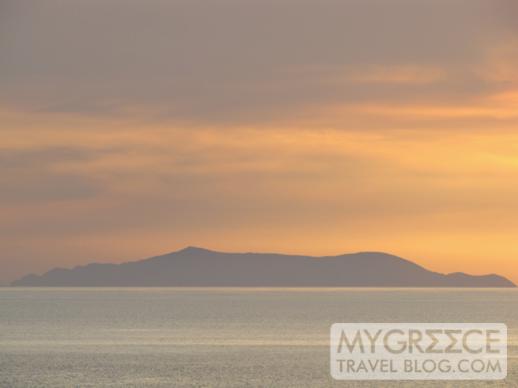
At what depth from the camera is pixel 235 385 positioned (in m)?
77.1

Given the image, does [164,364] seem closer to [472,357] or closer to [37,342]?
[472,357]

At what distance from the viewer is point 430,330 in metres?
146

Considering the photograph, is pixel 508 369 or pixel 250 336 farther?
pixel 250 336

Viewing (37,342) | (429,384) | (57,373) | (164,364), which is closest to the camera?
(429,384)

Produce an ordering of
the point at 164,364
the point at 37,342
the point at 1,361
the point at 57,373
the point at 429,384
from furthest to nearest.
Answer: the point at 37,342, the point at 1,361, the point at 164,364, the point at 57,373, the point at 429,384

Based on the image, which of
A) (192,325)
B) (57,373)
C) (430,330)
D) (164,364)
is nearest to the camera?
(57,373)

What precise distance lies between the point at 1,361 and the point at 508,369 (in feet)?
152

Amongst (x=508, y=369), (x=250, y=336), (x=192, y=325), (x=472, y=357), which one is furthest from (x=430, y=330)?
(x=508, y=369)

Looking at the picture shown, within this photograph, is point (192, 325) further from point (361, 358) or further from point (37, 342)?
point (361, 358)

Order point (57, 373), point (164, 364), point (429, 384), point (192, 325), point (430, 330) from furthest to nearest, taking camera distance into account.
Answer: point (192, 325) → point (430, 330) → point (164, 364) → point (57, 373) → point (429, 384)

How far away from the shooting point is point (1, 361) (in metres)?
98.1

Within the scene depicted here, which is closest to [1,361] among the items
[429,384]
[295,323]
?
[429,384]

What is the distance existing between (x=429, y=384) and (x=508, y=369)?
12486 millimetres

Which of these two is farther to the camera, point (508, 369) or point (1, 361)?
point (1, 361)
